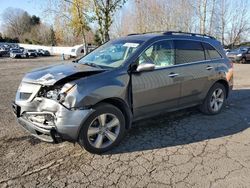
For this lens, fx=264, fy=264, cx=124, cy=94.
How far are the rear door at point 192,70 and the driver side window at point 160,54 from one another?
18 cm

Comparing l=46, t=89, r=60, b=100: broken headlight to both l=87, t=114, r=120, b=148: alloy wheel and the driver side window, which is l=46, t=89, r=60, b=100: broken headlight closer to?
l=87, t=114, r=120, b=148: alloy wheel

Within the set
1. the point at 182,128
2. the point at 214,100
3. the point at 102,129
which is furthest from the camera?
the point at 214,100

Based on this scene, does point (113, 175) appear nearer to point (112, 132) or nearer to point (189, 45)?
point (112, 132)

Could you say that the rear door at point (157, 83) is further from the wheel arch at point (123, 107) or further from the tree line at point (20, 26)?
the tree line at point (20, 26)

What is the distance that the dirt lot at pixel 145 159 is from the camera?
10.9 ft

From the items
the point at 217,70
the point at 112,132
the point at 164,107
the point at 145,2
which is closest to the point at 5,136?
the point at 112,132

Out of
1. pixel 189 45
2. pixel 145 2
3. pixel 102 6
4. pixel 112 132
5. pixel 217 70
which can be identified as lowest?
pixel 112 132

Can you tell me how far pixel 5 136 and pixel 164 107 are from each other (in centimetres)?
287

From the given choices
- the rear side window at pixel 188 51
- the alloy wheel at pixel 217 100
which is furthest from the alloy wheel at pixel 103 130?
the alloy wheel at pixel 217 100

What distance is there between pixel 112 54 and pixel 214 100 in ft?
8.92

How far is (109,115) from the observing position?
4.03 metres

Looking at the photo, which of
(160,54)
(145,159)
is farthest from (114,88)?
(160,54)

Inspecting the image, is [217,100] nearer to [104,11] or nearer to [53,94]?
[53,94]

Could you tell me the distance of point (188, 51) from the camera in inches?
209
